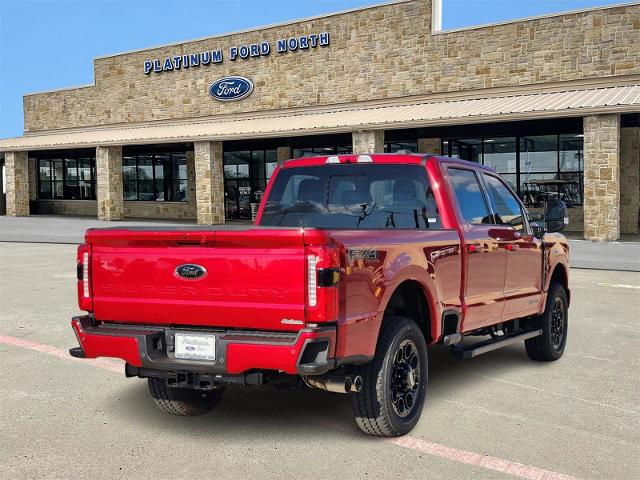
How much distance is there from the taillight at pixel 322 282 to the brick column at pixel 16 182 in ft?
119

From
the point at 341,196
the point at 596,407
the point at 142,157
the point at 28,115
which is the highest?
the point at 28,115

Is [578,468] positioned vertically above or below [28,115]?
below

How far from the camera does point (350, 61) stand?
1173 inches

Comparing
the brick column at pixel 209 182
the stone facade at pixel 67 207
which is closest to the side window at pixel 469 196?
the brick column at pixel 209 182

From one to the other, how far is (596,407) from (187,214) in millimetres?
32981

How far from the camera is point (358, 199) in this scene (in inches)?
223

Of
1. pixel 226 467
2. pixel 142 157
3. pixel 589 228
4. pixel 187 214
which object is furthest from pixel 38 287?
pixel 142 157

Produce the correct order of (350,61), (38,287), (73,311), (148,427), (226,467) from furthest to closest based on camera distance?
(350,61) < (38,287) < (73,311) < (148,427) < (226,467)

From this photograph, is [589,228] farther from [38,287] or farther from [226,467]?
[226,467]

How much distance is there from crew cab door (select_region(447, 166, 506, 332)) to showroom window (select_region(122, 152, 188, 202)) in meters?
32.0

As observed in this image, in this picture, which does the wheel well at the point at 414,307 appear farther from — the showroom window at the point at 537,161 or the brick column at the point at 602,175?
the showroom window at the point at 537,161

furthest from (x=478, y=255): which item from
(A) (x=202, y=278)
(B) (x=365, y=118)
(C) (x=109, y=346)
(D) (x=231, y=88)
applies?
(D) (x=231, y=88)

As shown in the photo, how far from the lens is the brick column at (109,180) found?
3300 centimetres

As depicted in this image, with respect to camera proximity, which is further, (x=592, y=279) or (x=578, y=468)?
(x=592, y=279)
